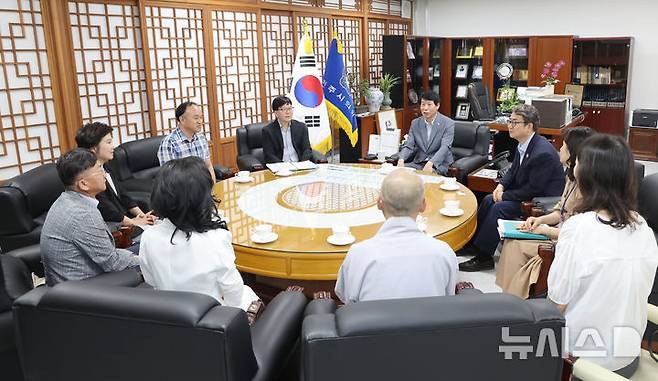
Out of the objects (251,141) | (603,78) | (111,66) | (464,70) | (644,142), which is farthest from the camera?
(464,70)

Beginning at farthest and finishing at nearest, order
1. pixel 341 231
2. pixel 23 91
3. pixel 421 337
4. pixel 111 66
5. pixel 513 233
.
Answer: pixel 111 66
pixel 23 91
pixel 513 233
pixel 341 231
pixel 421 337

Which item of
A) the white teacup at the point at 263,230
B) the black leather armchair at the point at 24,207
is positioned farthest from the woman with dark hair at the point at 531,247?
the black leather armchair at the point at 24,207

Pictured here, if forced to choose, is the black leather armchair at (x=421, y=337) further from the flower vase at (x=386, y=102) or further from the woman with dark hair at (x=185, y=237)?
the flower vase at (x=386, y=102)

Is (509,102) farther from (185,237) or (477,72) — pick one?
(185,237)

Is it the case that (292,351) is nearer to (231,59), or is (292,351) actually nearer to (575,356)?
(575,356)

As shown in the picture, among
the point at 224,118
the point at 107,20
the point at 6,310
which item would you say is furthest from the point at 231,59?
the point at 6,310

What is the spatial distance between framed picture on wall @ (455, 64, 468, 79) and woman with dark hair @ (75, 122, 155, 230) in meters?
6.86

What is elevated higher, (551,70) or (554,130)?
(551,70)

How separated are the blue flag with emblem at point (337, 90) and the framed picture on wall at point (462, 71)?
11.4 feet

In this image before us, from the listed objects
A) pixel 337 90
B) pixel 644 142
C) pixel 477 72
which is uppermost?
pixel 477 72

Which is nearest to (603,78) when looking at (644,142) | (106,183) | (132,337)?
(644,142)

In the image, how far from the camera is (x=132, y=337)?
146 cm

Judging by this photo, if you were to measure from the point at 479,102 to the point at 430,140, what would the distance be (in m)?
2.90

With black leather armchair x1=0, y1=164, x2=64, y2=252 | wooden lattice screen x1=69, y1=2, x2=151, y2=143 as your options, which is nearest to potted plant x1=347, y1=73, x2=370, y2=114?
wooden lattice screen x1=69, y1=2, x2=151, y2=143
